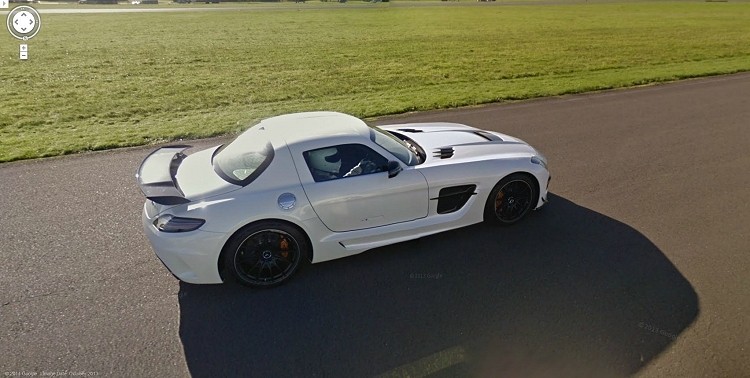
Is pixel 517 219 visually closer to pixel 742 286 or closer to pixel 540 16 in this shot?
pixel 742 286

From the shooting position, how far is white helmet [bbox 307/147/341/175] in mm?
3516

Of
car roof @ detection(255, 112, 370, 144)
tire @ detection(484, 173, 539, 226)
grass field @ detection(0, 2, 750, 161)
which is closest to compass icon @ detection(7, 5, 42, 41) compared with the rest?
grass field @ detection(0, 2, 750, 161)

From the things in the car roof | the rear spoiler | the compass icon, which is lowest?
the rear spoiler

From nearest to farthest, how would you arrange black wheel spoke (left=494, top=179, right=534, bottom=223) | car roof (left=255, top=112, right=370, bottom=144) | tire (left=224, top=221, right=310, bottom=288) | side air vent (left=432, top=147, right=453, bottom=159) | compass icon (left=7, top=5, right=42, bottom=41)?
1. tire (left=224, top=221, right=310, bottom=288)
2. car roof (left=255, top=112, right=370, bottom=144)
3. side air vent (left=432, top=147, right=453, bottom=159)
4. black wheel spoke (left=494, top=179, right=534, bottom=223)
5. compass icon (left=7, top=5, right=42, bottom=41)

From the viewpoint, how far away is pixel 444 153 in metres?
4.17

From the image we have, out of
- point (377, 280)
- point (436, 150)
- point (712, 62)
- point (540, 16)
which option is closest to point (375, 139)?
point (436, 150)

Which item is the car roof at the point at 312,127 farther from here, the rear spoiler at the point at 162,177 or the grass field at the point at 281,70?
the grass field at the point at 281,70

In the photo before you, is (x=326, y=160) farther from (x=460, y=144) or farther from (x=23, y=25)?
(x=23, y=25)

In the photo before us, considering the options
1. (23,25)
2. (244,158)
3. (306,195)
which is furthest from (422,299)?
(23,25)

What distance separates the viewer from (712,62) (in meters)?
15.0

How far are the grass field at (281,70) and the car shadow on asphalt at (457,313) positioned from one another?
4.93 m

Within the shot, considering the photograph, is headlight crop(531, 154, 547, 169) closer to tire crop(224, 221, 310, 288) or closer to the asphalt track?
the asphalt track

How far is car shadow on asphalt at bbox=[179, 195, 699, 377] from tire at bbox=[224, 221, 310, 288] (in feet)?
0.37

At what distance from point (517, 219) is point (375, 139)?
69.8 inches
